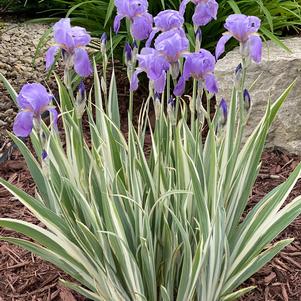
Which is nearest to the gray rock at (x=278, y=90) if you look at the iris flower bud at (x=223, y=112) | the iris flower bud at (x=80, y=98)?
the iris flower bud at (x=223, y=112)

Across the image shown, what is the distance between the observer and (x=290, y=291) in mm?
2092

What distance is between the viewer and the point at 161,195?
1.79 metres

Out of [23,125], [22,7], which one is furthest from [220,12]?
[22,7]

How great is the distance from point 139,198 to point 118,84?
212 cm

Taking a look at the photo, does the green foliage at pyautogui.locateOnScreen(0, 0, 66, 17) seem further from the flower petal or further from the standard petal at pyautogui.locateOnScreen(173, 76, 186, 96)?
the standard petal at pyautogui.locateOnScreen(173, 76, 186, 96)

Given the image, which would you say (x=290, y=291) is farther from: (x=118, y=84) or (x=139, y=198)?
(x=118, y=84)

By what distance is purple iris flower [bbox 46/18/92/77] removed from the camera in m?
1.62

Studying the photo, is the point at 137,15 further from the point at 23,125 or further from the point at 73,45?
the point at 23,125

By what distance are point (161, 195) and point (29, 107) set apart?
48cm

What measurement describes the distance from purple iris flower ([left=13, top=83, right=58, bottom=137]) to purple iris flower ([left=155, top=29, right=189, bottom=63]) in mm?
317

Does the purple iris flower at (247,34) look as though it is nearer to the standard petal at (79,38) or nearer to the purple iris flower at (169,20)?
the purple iris flower at (169,20)

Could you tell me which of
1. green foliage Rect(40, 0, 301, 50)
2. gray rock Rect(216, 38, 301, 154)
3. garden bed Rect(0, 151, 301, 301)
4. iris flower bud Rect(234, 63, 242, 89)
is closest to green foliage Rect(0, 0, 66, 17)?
green foliage Rect(40, 0, 301, 50)

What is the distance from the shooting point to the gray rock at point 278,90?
2.98 meters

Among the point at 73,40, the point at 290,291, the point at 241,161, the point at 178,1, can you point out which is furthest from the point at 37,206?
the point at 178,1
